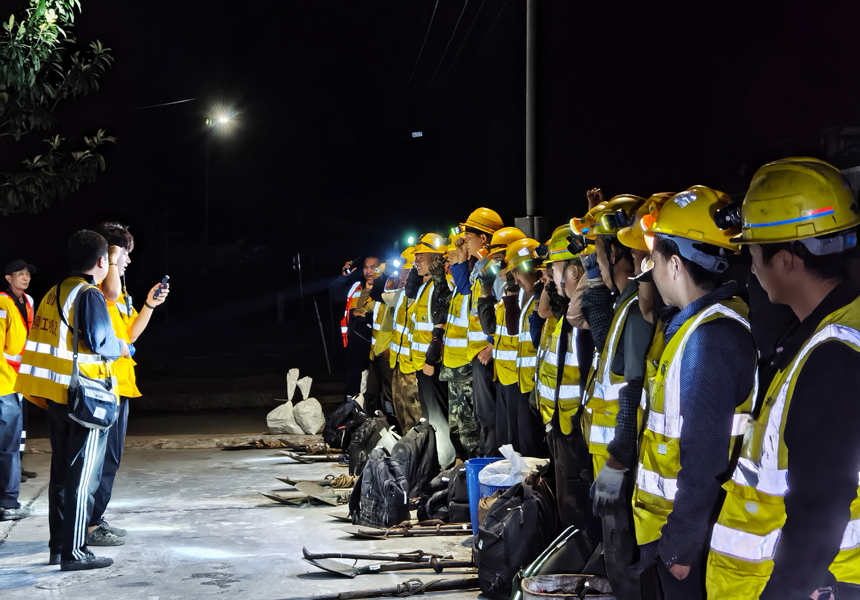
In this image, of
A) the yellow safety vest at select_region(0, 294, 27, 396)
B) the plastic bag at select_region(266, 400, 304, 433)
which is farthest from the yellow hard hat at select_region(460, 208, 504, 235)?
the plastic bag at select_region(266, 400, 304, 433)

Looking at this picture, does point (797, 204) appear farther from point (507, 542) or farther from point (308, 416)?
point (308, 416)

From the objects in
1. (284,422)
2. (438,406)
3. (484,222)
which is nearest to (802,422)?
(484,222)

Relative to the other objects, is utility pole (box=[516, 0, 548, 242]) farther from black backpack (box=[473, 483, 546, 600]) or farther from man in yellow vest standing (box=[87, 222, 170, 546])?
black backpack (box=[473, 483, 546, 600])

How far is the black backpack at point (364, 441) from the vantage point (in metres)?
8.87

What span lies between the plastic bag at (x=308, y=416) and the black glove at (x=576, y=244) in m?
7.93

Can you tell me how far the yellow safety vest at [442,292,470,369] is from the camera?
7.95 m

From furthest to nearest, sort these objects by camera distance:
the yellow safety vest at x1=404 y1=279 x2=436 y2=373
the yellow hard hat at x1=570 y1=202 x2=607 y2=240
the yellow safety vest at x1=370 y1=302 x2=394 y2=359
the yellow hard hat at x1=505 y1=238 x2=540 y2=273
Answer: the yellow safety vest at x1=370 y1=302 x2=394 y2=359 < the yellow safety vest at x1=404 y1=279 x2=436 y2=373 < the yellow hard hat at x1=505 y1=238 x2=540 y2=273 < the yellow hard hat at x1=570 y1=202 x2=607 y2=240

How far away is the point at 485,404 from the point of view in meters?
7.55

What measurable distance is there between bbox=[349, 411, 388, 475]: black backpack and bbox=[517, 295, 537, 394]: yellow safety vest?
2.66m

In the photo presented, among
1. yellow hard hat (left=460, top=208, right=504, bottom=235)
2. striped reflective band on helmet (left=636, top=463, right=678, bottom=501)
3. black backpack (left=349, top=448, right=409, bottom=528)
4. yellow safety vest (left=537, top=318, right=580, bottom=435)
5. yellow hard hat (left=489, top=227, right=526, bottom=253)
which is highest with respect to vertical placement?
yellow hard hat (left=460, top=208, right=504, bottom=235)

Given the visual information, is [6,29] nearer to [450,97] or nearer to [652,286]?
[652,286]

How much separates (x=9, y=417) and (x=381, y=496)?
12.0 feet

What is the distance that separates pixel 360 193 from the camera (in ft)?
101

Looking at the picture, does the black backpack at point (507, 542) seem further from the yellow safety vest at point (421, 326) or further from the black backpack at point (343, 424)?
the black backpack at point (343, 424)
